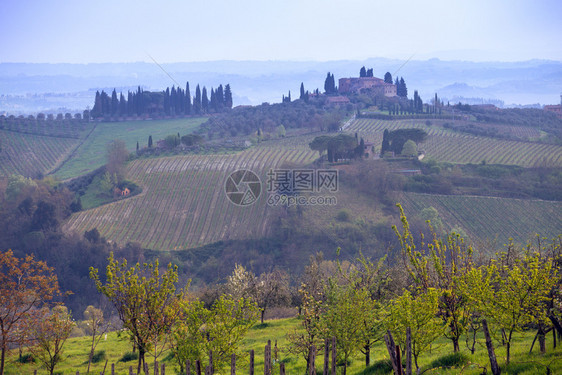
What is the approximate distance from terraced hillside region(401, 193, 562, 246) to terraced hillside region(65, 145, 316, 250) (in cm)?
2406

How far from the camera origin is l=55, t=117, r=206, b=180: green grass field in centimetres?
10600

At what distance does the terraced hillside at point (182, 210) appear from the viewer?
69438mm

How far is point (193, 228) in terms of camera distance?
71.1 m

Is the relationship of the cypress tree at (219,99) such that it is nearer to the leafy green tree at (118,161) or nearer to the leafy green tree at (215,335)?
the leafy green tree at (118,161)

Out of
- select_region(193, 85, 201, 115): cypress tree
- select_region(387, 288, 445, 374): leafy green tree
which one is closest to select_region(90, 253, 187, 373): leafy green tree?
select_region(387, 288, 445, 374): leafy green tree

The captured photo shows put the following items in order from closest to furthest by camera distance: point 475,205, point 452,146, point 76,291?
point 76,291 < point 475,205 < point 452,146

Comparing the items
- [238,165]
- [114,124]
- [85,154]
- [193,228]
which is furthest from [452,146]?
[114,124]

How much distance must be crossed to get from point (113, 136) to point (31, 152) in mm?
19720

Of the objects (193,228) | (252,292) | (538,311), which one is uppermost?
(538,311)

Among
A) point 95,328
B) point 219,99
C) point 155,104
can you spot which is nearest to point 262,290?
point 95,328

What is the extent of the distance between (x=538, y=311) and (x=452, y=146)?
8697cm

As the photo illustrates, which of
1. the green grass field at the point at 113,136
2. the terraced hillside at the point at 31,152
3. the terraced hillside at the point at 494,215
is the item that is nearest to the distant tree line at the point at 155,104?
the green grass field at the point at 113,136

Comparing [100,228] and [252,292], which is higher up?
[252,292]

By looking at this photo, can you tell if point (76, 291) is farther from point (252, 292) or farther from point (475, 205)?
point (475, 205)
